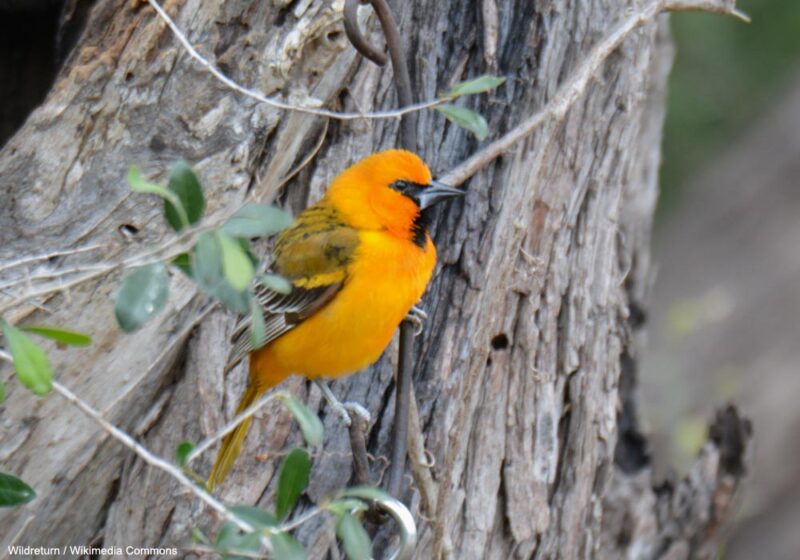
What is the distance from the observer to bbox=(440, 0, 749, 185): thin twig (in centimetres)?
360

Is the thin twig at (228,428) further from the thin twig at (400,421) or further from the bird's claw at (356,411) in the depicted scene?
the bird's claw at (356,411)

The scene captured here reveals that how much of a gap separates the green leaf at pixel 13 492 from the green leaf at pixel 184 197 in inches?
32.4

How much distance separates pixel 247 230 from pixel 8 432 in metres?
1.71

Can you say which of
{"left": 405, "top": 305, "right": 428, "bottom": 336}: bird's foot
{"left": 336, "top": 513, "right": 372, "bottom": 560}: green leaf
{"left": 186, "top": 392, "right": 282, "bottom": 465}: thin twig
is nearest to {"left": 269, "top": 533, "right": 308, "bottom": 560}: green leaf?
{"left": 336, "top": 513, "right": 372, "bottom": 560}: green leaf

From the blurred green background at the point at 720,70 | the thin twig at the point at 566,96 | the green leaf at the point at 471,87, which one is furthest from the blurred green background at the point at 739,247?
the green leaf at the point at 471,87

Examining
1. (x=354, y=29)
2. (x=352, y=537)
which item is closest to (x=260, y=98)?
(x=354, y=29)

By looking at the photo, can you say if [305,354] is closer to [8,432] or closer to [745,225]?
[8,432]

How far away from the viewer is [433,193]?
3.56 metres

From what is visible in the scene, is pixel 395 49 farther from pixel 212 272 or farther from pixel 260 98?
pixel 212 272

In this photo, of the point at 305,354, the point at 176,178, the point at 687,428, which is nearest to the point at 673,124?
the point at 687,428

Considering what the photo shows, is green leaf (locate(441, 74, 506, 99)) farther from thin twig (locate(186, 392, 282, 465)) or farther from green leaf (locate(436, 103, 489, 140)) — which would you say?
thin twig (locate(186, 392, 282, 465))

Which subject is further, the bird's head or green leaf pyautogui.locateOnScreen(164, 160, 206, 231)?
the bird's head

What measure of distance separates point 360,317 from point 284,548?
1.16m

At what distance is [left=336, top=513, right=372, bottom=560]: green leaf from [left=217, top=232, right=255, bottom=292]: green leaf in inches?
22.5
